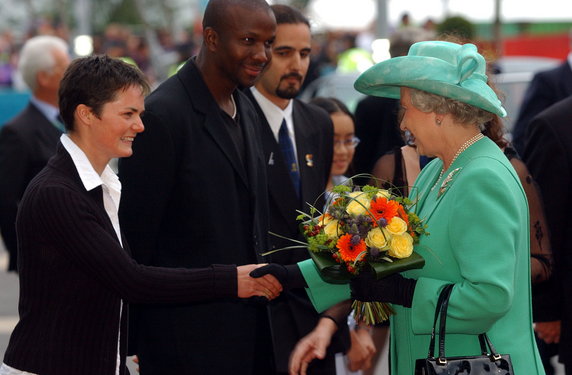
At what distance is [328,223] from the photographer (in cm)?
367

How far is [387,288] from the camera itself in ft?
11.7

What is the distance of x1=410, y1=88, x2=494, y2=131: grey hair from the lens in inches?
141

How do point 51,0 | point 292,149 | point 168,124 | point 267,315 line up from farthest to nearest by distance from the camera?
point 51,0 → point 292,149 → point 267,315 → point 168,124

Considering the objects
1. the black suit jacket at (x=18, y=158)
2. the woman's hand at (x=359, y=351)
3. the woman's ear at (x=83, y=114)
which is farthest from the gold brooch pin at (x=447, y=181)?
the black suit jacket at (x=18, y=158)

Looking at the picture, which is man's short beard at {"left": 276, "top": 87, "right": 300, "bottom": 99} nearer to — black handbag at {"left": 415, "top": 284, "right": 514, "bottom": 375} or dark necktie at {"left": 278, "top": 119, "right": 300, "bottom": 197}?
dark necktie at {"left": 278, "top": 119, "right": 300, "bottom": 197}

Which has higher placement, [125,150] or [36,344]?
[125,150]

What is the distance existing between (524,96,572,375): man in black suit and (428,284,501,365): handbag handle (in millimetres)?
1744

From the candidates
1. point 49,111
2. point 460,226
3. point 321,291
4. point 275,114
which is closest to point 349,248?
point 460,226

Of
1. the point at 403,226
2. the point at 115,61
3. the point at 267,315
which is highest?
the point at 115,61

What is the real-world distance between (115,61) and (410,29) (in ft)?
13.0

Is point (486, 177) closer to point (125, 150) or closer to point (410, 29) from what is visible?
point (125, 150)

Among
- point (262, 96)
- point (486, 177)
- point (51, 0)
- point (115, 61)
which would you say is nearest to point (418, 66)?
point (486, 177)

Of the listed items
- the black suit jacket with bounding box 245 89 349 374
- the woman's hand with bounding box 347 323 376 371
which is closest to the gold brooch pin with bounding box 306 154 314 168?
the black suit jacket with bounding box 245 89 349 374

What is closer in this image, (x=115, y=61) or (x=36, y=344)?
(x=36, y=344)
